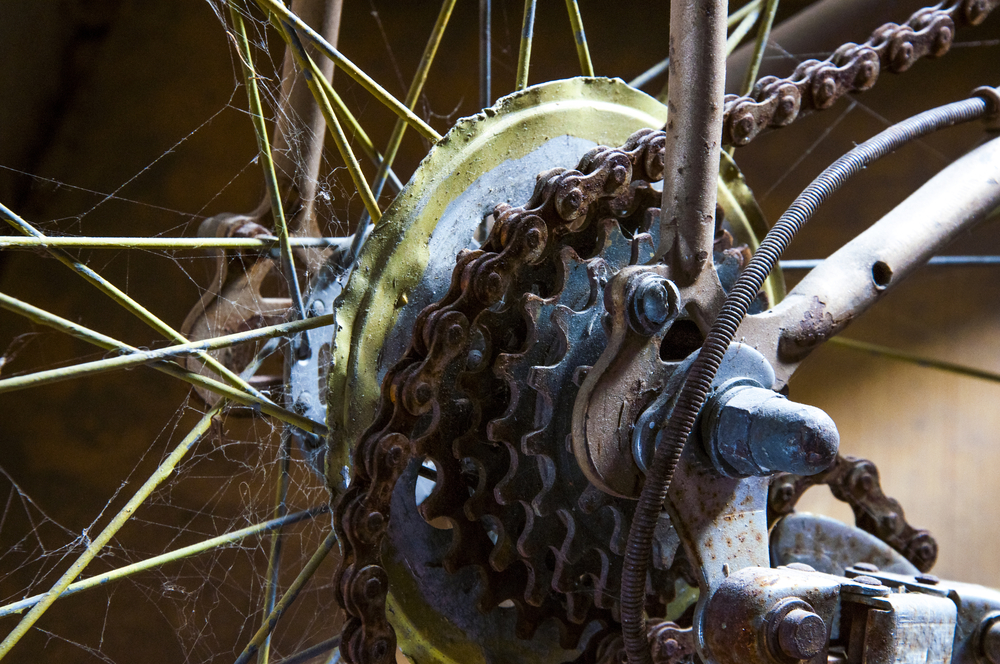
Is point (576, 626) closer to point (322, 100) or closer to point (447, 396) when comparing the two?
point (447, 396)

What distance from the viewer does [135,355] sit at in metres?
0.98

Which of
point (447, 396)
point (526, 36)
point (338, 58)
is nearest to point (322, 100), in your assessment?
point (338, 58)

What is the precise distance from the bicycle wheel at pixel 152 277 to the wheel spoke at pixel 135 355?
1.30 feet

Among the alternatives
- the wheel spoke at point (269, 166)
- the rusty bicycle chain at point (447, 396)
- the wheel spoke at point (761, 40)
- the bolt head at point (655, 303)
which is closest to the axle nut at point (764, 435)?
the bolt head at point (655, 303)

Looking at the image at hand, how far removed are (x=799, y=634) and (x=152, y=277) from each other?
1426 millimetres

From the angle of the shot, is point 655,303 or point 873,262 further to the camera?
point 873,262

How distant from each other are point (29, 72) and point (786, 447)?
1.53m

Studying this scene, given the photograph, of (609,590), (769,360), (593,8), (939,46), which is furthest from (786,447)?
(593,8)

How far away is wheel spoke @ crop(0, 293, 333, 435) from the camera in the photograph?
36.8 inches

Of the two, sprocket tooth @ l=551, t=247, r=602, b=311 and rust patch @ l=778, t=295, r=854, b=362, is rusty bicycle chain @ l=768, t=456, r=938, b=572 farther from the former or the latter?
sprocket tooth @ l=551, t=247, r=602, b=311

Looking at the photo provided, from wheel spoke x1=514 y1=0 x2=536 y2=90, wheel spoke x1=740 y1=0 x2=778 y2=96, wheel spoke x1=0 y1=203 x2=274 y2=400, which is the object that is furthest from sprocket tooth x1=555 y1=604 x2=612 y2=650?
wheel spoke x1=740 y1=0 x2=778 y2=96

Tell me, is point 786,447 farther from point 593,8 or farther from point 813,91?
point 593,8

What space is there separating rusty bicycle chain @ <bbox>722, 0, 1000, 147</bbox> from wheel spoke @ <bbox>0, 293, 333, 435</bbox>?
1.90ft

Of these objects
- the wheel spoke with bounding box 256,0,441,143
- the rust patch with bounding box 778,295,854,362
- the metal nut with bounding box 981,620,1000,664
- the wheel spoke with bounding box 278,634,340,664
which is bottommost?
the wheel spoke with bounding box 278,634,340,664
